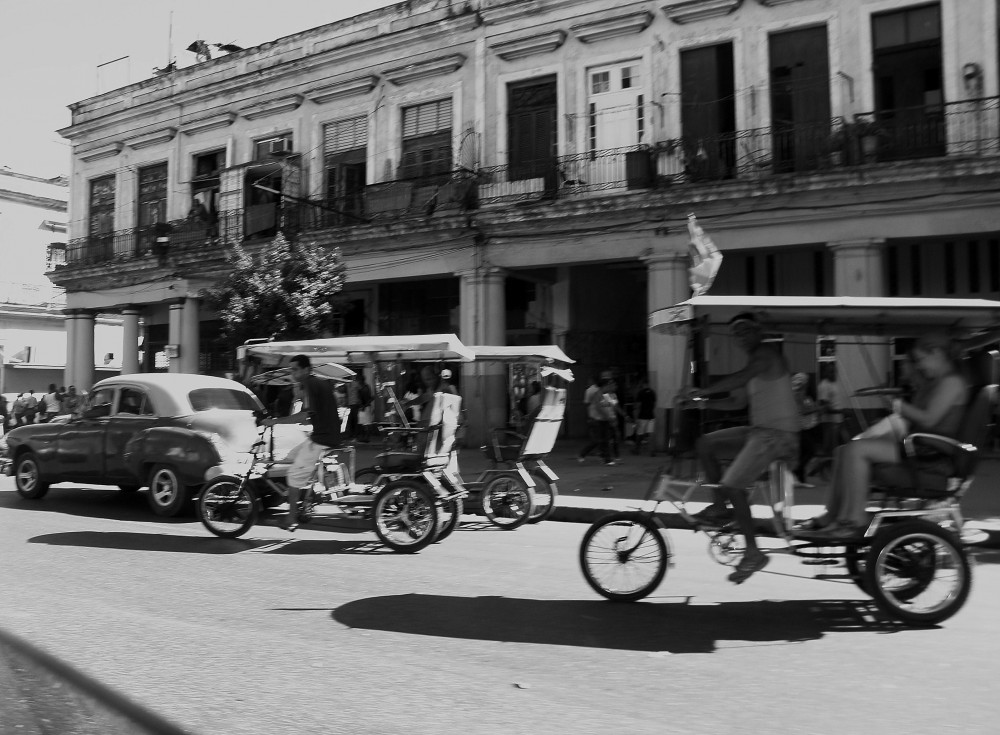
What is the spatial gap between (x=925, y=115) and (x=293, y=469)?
42.5ft

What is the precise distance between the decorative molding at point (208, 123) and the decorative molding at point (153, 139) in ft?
1.84

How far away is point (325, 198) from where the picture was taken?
22641 millimetres

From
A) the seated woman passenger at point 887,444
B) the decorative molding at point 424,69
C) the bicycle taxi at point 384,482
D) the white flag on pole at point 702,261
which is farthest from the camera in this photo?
the decorative molding at point 424,69

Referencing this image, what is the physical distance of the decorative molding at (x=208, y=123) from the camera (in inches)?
979

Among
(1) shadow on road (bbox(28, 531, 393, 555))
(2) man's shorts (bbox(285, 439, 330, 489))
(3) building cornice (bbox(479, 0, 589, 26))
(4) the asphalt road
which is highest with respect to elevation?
(3) building cornice (bbox(479, 0, 589, 26))

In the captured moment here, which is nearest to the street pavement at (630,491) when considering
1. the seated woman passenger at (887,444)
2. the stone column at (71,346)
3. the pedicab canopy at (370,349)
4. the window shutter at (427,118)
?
the seated woman passenger at (887,444)

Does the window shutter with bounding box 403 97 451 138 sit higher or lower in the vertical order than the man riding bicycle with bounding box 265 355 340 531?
higher

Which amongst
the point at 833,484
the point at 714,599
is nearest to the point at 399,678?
the point at 714,599


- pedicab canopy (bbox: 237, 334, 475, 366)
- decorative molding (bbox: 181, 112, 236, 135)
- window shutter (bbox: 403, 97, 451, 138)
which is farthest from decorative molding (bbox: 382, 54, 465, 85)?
pedicab canopy (bbox: 237, 334, 475, 366)

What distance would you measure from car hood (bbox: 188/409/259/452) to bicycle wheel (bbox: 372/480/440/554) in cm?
294

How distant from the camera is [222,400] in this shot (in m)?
11.8

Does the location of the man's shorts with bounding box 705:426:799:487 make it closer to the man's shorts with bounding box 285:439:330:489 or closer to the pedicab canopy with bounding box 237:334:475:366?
the pedicab canopy with bounding box 237:334:475:366

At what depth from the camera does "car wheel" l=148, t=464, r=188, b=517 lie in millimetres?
10703

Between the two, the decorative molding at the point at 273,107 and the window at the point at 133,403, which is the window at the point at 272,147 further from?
the window at the point at 133,403
